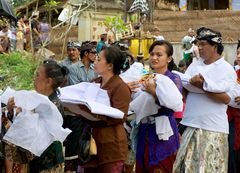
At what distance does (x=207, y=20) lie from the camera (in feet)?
67.8

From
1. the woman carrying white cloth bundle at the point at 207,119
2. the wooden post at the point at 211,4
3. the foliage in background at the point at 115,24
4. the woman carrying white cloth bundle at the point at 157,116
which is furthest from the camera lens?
the wooden post at the point at 211,4

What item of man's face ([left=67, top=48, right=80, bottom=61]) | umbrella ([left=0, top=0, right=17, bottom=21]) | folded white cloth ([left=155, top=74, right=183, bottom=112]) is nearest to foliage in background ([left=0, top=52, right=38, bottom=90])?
man's face ([left=67, top=48, right=80, bottom=61])

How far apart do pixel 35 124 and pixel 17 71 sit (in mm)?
5396

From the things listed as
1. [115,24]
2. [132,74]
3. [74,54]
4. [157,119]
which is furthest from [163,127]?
[115,24]

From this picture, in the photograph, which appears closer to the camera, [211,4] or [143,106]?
[143,106]

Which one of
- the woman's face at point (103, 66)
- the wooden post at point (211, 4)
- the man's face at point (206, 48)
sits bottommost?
the woman's face at point (103, 66)

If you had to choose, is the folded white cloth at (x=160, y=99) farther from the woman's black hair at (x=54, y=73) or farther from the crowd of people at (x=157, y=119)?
the woman's black hair at (x=54, y=73)

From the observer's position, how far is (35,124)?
4.29 meters

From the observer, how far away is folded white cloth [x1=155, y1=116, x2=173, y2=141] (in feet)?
15.9

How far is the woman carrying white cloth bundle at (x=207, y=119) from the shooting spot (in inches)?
210

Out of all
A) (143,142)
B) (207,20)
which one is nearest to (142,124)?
(143,142)

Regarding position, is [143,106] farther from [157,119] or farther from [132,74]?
[132,74]

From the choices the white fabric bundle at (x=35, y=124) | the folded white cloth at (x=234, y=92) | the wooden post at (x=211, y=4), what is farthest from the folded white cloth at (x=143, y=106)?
the wooden post at (x=211, y=4)

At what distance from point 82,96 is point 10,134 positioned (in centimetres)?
73
